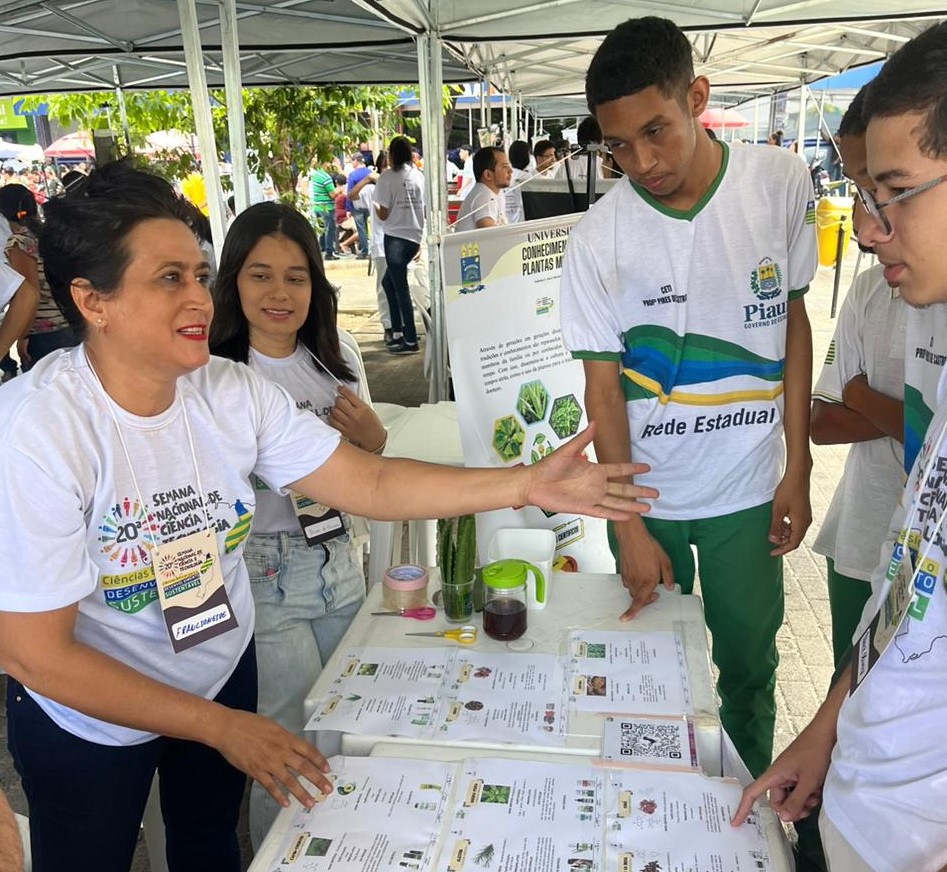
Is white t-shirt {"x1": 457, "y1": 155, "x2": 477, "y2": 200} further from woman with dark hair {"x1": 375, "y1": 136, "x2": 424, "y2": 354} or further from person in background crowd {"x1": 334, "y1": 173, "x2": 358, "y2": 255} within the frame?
person in background crowd {"x1": 334, "y1": 173, "x2": 358, "y2": 255}

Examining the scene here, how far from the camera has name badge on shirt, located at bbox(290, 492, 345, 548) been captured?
71.8 inches

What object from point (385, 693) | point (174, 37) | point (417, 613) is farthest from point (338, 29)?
point (385, 693)

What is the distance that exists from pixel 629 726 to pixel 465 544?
0.51 m

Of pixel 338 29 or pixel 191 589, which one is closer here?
pixel 191 589

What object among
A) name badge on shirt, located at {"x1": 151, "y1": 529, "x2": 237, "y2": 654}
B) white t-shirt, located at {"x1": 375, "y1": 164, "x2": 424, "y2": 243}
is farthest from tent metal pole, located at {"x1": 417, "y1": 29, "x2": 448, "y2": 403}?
Result: name badge on shirt, located at {"x1": 151, "y1": 529, "x2": 237, "y2": 654}

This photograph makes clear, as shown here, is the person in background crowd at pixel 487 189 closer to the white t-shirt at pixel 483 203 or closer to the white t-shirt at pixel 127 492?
the white t-shirt at pixel 483 203

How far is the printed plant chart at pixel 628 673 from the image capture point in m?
1.37

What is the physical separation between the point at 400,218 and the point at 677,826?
6778 millimetres

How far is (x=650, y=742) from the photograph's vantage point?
4.17 ft

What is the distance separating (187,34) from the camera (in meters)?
3.45

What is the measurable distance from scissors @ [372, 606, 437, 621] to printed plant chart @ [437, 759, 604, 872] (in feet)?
1.53

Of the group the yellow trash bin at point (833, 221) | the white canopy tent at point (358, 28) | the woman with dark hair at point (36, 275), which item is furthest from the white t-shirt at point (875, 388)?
the yellow trash bin at point (833, 221)

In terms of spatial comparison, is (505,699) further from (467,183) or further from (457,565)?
(467,183)

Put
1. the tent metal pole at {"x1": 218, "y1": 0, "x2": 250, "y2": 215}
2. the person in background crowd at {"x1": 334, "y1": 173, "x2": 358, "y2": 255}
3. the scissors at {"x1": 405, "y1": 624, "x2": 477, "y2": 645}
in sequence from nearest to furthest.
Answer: the scissors at {"x1": 405, "y1": 624, "x2": 477, "y2": 645}
the tent metal pole at {"x1": 218, "y1": 0, "x2": 250, "y2": 215}
the person in background crowd at {"x1": 334, "y1": 173, "x2": 358, "y2": 255}
